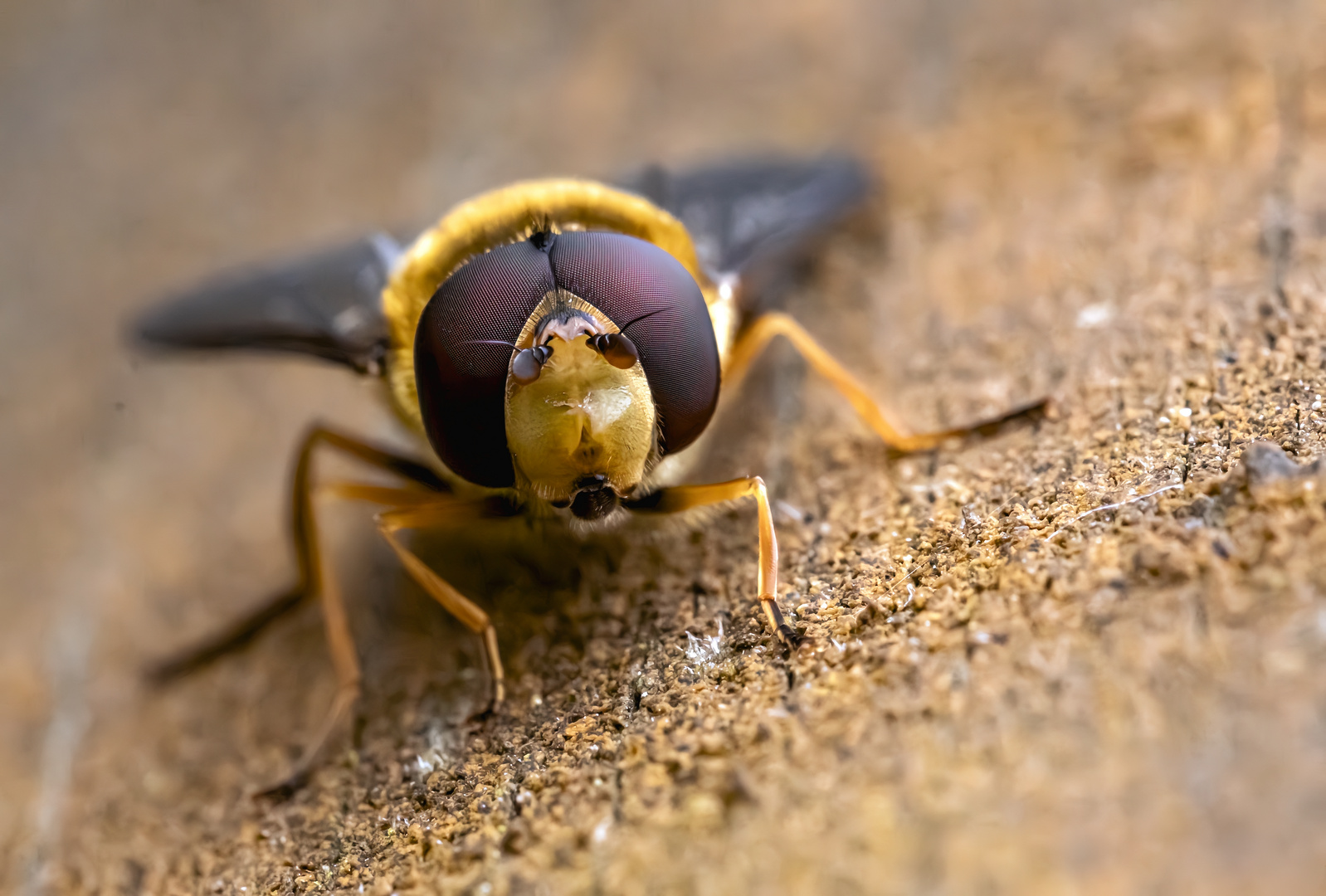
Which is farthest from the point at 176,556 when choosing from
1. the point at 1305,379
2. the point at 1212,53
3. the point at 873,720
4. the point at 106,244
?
the point at 1212,53

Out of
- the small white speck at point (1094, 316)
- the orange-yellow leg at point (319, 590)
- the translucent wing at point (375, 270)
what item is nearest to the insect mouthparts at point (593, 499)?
the orange-yellow leg at point (319, 590)

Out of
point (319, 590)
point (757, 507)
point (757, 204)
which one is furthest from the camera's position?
point (757, 204)

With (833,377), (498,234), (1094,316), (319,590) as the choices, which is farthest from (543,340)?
(1094,316)

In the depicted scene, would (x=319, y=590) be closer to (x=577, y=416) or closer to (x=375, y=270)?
(x=375, y=270)

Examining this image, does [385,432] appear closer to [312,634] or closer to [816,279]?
[312,634]

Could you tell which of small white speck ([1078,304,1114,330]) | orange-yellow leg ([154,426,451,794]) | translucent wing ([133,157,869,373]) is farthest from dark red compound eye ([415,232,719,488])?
small white speck ([1078,304,1114,330])

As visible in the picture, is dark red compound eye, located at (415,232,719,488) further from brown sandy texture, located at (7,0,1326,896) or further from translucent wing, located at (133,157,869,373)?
translucent wing, located at (133,157,869,373)
